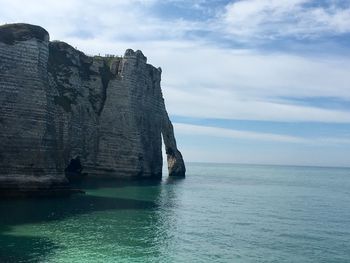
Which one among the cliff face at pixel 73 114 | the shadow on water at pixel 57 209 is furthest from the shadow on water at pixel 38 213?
the cliff face at pixel 73 114

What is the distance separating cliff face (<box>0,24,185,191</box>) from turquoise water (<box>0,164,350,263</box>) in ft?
25.9

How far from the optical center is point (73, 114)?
95.4 meters

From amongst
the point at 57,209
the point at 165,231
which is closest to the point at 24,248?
the point at 165,231

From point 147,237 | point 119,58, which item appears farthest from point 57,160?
point 119,58

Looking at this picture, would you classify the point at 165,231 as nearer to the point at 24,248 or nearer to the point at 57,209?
the point at 24,248

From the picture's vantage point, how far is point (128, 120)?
10469 centimetres

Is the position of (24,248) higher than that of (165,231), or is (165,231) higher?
(24,248)

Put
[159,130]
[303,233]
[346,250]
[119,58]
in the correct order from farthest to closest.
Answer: [159,130] → [119,58] → [303,233] → [346,250]

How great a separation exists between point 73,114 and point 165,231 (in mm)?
57575

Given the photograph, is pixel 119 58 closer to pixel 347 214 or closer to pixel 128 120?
pixel 128 120

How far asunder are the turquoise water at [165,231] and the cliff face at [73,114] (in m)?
7.90

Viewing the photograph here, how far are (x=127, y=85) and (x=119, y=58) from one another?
8578mm

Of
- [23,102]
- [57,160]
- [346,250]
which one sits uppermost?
[23,102]

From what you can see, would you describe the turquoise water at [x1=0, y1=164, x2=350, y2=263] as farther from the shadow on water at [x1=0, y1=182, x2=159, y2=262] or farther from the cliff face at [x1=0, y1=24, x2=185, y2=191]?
the cliff face at [x1=0, y1=24, x2=185, y2=191]
